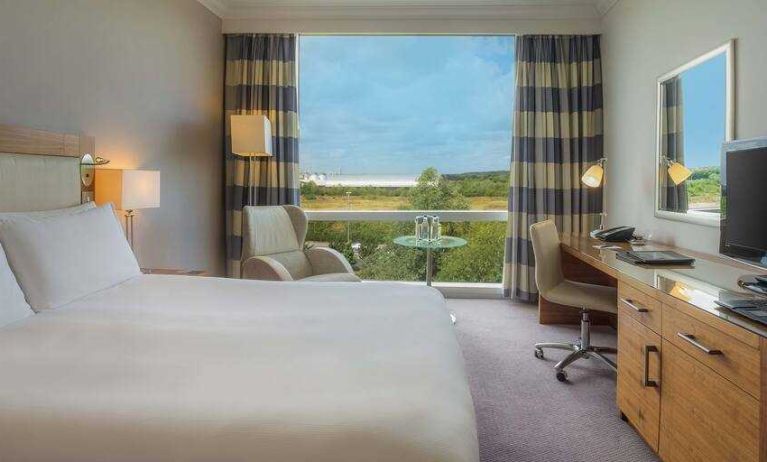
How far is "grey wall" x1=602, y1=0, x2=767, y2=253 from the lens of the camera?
7.72ft

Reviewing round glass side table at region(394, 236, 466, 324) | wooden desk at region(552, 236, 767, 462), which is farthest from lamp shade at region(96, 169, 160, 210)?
wooden desk at region(552, 236, 767, 462)

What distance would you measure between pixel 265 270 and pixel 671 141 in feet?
9.03

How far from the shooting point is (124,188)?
2.82 metres

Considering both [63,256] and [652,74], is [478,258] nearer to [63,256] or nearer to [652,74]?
[652,74]

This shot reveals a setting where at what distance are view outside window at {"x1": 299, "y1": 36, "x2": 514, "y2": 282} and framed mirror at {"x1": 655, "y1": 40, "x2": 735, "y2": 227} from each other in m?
1.77

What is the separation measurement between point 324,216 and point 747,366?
391cm

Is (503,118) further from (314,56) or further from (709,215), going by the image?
(709,215)

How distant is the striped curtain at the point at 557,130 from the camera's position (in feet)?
14.6

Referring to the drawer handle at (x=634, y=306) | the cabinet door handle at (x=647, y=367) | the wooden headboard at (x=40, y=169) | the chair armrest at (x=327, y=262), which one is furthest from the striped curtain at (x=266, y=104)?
the cabinet door handle at (x=647, y=367)

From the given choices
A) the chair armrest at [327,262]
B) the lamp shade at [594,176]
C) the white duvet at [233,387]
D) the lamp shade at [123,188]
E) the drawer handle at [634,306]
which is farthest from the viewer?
the lamp shade at [594,176]

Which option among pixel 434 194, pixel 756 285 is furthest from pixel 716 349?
pixel 434 194

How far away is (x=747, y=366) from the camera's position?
138 centimetres

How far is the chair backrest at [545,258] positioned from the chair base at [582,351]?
10.9 inches

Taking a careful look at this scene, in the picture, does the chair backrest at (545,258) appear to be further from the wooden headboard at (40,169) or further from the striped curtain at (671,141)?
the wooden headboard at (40,169)
